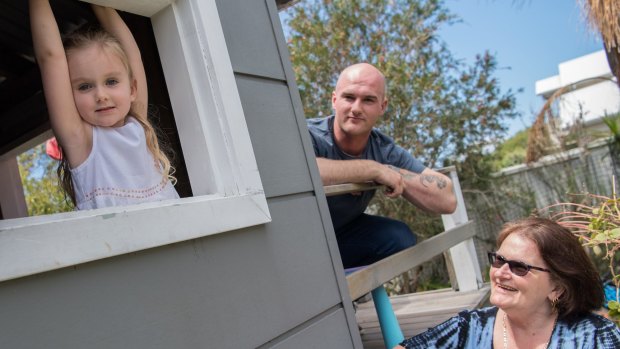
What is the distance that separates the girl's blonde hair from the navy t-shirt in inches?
57.4

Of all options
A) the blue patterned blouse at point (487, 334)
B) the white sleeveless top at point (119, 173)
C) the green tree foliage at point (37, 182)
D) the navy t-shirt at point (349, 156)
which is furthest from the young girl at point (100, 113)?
the green tree foliage at point (37, 182)

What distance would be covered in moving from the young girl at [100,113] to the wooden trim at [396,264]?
854 millimetres

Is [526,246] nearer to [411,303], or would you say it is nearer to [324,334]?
[324,334]

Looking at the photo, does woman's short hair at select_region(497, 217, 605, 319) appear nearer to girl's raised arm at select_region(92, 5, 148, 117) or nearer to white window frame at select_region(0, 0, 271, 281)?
white window frame at select_region(0, 0, 271, 281)

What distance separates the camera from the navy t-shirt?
9.41ft

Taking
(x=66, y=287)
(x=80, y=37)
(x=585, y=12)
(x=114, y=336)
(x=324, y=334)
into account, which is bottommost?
(x=324, y=334)

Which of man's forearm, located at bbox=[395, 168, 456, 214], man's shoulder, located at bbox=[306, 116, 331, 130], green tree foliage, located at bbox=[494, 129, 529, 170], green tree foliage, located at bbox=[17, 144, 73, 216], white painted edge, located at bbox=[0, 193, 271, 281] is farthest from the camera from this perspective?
green tree foliage, located at bbox=[17, 144, 73, 216]

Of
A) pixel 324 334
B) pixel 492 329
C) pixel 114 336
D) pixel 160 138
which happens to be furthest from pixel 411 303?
pixel 114 336

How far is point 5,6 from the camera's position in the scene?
7.38 ft

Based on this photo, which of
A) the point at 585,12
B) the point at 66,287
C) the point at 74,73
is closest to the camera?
the point at 66,287

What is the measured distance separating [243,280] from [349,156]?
1585mm

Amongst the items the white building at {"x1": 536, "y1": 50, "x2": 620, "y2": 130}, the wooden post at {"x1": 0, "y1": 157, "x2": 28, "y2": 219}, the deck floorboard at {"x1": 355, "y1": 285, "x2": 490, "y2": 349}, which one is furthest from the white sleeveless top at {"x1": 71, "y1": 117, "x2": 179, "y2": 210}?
the white building at {"x1": 536, "y1": 50, "x2": 620, "y2": 130}

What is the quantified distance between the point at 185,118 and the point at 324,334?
0.76 m

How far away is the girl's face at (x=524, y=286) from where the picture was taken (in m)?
2.02
